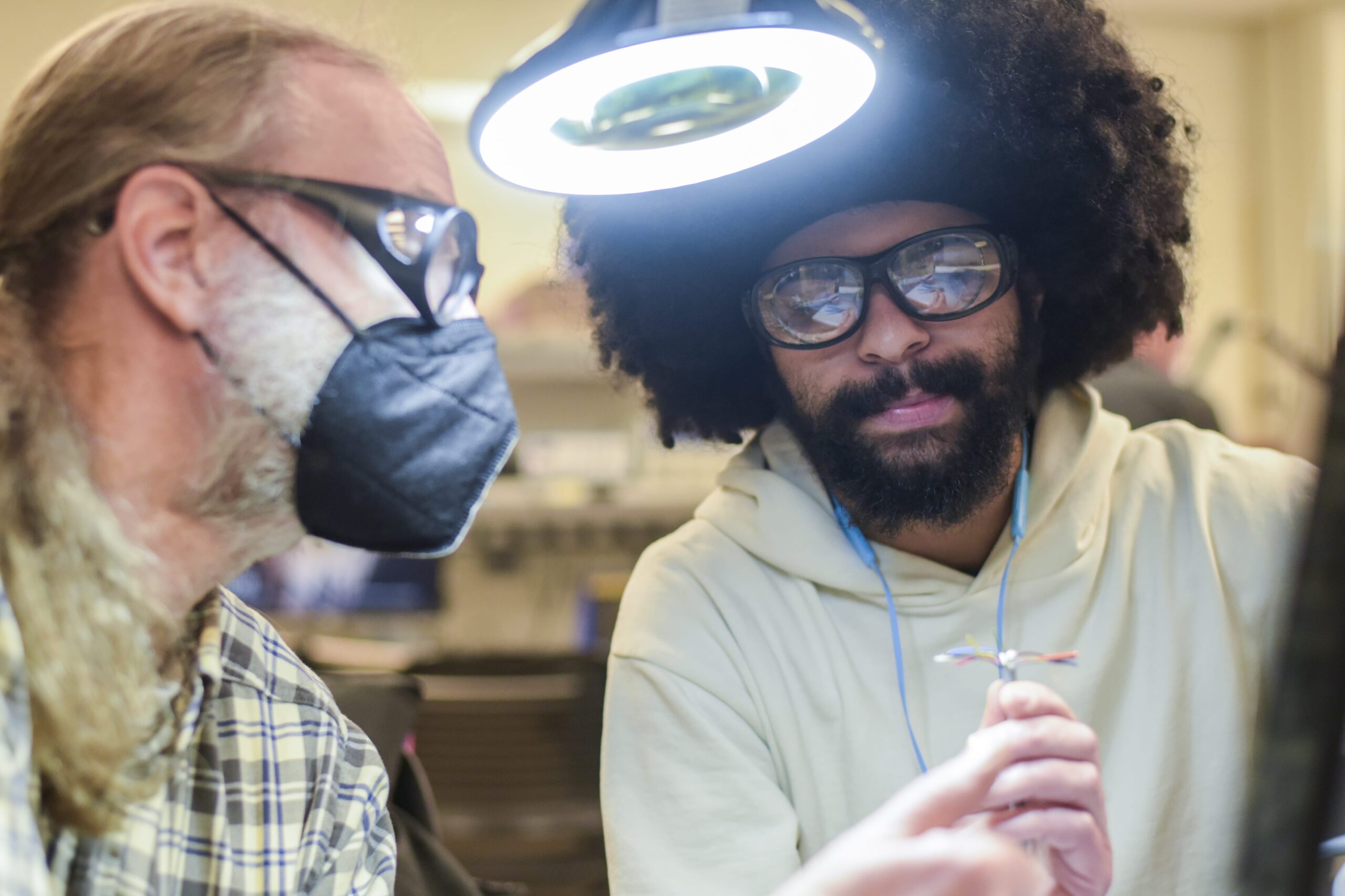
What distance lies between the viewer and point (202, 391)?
986 millimetres

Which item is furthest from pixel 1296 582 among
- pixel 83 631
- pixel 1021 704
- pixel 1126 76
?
pixel 1126 76

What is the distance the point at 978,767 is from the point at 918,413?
60 centimetres

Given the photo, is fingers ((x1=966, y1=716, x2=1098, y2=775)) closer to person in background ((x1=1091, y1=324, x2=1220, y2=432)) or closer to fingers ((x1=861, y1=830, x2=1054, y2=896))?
fingers ((x1=861, y1=830, x2=1054, y2=896))

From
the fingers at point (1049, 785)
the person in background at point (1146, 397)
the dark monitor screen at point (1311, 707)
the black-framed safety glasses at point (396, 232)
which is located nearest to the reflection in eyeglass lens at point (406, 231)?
the black-framed safety glasses at point (396, 232)

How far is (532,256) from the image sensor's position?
491 centimetres

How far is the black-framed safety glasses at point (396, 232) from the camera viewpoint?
1.01 meters

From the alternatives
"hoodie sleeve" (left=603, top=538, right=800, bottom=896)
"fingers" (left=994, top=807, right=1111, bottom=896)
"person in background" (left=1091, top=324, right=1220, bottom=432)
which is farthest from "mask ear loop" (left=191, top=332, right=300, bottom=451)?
"person in background" (left=1091, top=324, right=1220, bottom=432)

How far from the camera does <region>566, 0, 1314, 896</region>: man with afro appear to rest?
1.27 m

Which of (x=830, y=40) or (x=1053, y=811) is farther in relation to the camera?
(x=1053, y=811)

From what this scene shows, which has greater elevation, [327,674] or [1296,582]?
[1296,582]

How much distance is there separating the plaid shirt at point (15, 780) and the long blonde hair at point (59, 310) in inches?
1.5

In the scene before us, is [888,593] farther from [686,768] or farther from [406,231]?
[406,231]

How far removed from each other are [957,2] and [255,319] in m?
0.97

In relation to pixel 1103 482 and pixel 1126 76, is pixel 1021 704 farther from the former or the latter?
pixel 1126 76
